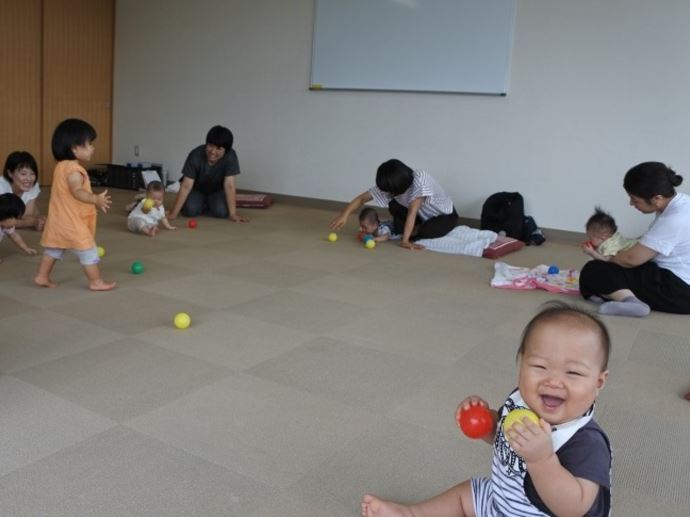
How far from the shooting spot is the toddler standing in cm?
316

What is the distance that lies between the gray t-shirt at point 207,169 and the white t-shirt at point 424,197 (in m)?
1.56

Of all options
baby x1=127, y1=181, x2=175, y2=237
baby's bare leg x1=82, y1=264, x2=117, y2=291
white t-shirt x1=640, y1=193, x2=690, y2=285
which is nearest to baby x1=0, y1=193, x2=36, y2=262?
baby's bare leg x1=82, y1=264, x2=117, y2=291

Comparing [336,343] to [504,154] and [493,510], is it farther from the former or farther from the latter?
[504,154]

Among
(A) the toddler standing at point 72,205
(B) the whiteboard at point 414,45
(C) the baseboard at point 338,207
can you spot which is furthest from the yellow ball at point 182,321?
(B) the whiteboard at point 414,45

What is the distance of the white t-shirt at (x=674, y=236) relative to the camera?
3.27 metres

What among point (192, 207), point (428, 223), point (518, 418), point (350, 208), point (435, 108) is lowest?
point (192, 207)

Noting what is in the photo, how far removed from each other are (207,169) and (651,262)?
397cm

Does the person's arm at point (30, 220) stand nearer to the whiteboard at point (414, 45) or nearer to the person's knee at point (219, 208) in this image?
the person's knee at point (219, 208)

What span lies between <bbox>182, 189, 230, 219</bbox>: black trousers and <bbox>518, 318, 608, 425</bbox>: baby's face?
521 cm

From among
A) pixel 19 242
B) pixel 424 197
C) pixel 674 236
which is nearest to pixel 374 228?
pixel 424 197

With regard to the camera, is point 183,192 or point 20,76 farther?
point 20,76

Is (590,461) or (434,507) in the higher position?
(590,461)

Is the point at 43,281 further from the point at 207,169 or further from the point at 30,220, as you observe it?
the point at 207,169

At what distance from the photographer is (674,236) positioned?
10.8 feet
